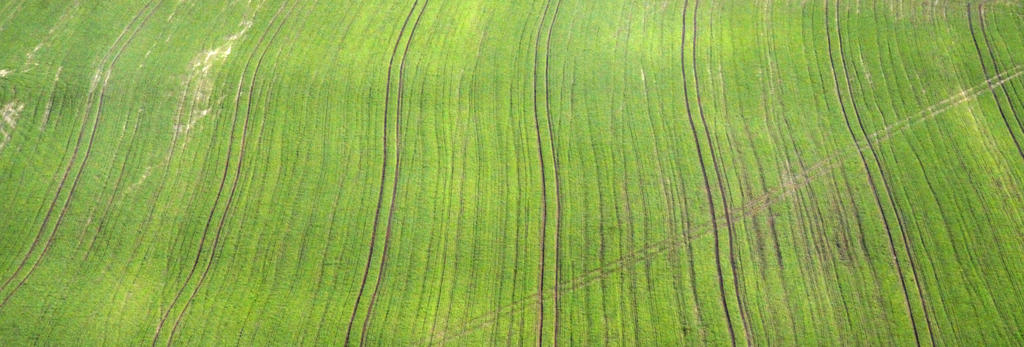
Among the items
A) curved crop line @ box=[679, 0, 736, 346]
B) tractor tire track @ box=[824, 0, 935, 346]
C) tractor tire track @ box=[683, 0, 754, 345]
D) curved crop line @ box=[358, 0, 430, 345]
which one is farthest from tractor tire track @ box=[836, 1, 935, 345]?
curved crop line @ box=[358, 0, 430, 345]

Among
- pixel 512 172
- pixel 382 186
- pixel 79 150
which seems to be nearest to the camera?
pixel 382 186

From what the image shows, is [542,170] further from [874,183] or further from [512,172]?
[874,183]

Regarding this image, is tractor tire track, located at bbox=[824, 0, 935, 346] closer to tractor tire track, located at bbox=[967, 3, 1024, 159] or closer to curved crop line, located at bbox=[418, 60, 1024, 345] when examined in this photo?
curved crop line, located at bbox=[418, 60, 1024, 345]

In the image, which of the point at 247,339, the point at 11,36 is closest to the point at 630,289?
the point at 247,339

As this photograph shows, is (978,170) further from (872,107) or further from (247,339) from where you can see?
(247,339)

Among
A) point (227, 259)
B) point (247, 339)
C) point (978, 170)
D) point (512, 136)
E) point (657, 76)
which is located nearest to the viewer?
point (247, 339)

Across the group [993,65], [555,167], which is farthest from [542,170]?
[993,65]
